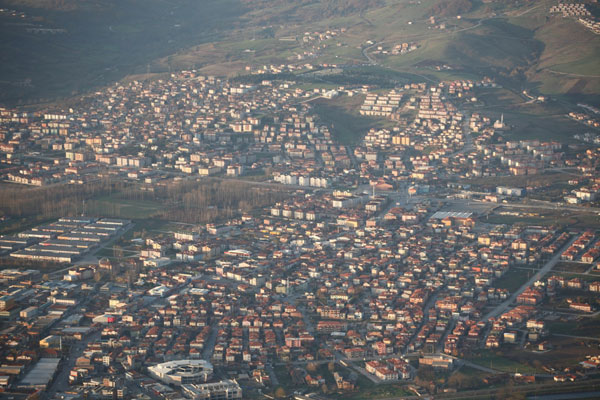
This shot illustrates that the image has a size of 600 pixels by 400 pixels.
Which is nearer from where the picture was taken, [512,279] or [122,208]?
[512,279]

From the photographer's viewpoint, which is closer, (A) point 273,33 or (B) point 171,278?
(B) point 171,278

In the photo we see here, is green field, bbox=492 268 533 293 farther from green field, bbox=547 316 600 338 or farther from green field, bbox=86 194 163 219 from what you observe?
green field, bbox=86 194 163 219

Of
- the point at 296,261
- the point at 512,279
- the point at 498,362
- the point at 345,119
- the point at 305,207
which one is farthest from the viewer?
the point at 345,119

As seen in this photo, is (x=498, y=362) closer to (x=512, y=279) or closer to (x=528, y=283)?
(x=528, y=283)

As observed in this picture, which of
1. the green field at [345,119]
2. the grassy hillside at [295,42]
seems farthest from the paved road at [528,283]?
the grassy hillside at [295,42]

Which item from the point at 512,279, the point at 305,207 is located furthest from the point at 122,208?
the point at 512,279

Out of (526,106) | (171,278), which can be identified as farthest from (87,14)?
(171,278)

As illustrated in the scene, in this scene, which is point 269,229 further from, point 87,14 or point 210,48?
point 87,14

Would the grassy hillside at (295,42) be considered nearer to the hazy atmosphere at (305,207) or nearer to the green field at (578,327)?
the hazy atmosphere at (305,207)
